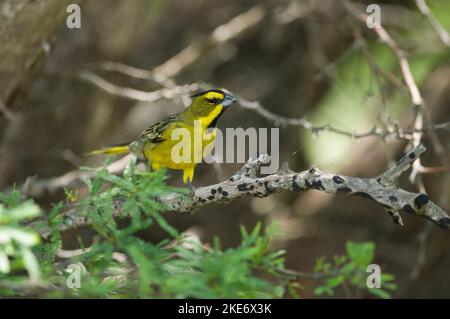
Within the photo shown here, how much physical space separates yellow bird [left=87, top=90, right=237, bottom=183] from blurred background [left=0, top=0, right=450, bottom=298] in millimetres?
181

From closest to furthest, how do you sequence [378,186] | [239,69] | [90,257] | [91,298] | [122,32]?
[91,298], [378,186], [90,257], [122,32], [239,69]

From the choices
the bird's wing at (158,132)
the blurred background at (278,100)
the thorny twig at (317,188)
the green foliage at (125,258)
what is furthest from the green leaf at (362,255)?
the bird's wing at (158,132)

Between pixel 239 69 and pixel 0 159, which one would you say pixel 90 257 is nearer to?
pixel 0 159

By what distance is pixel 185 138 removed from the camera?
473 centimetres

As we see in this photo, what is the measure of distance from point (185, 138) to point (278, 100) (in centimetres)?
302

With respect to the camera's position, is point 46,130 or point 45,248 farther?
point 46,130

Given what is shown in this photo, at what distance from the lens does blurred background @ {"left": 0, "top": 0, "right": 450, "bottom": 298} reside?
528 cm

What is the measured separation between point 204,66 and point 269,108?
97 centimetres

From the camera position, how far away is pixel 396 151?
19.6 ft

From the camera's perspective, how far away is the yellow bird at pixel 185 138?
4.47 m

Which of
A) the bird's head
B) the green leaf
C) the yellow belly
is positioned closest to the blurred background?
the bird's head

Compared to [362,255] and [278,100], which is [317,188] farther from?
[278,100]
